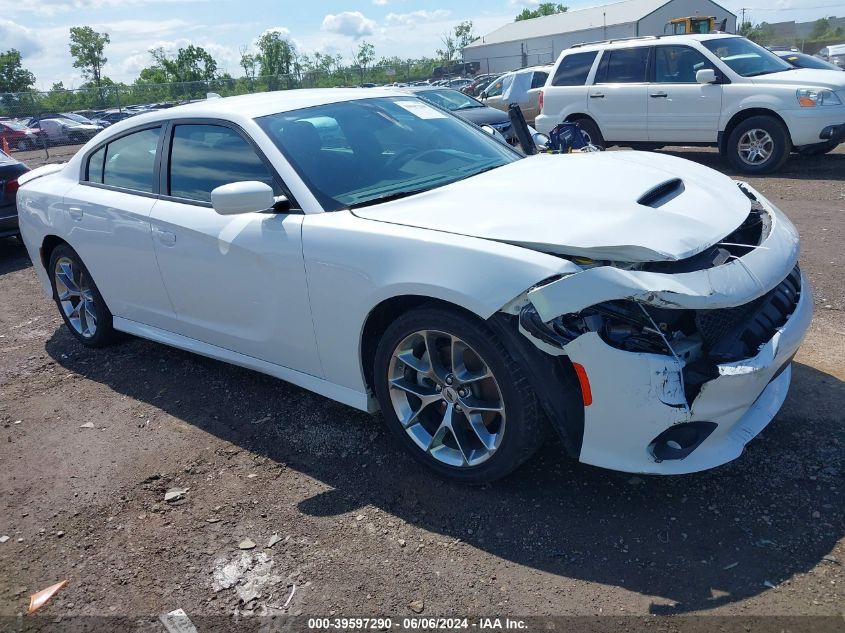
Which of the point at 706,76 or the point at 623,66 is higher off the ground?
the point at 623,66

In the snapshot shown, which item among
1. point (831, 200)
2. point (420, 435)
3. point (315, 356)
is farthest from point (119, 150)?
point (831, 200)

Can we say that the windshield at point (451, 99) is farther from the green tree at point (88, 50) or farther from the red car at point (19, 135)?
the green tree at point (88, 50)

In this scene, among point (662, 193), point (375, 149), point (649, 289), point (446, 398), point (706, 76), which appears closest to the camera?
point (649, 289)

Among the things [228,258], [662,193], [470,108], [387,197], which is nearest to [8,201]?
[228,258]

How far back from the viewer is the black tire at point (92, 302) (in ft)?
16.1

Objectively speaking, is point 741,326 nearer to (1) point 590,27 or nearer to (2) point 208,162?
(2) point 208,162

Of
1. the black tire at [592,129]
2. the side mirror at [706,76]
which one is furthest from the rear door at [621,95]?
the side mirror at [706,76]

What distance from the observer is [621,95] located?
1088 cm

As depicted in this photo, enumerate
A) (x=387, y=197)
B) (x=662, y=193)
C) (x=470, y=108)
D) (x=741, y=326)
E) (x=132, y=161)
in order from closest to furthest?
(x=741, y=326), (x=662, y=193), (x=387, y=197), (x=132, y=161), (x=470, y=108)

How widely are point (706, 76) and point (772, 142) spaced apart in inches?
51.6

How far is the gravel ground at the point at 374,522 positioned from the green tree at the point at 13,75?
232 ft

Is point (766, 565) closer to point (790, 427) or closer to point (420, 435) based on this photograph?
point (790, 427)

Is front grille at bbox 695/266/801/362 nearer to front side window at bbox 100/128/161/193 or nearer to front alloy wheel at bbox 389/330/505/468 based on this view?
front alloy wheel at bbox 389/330/505/468

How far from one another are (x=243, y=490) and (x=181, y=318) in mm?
1306
